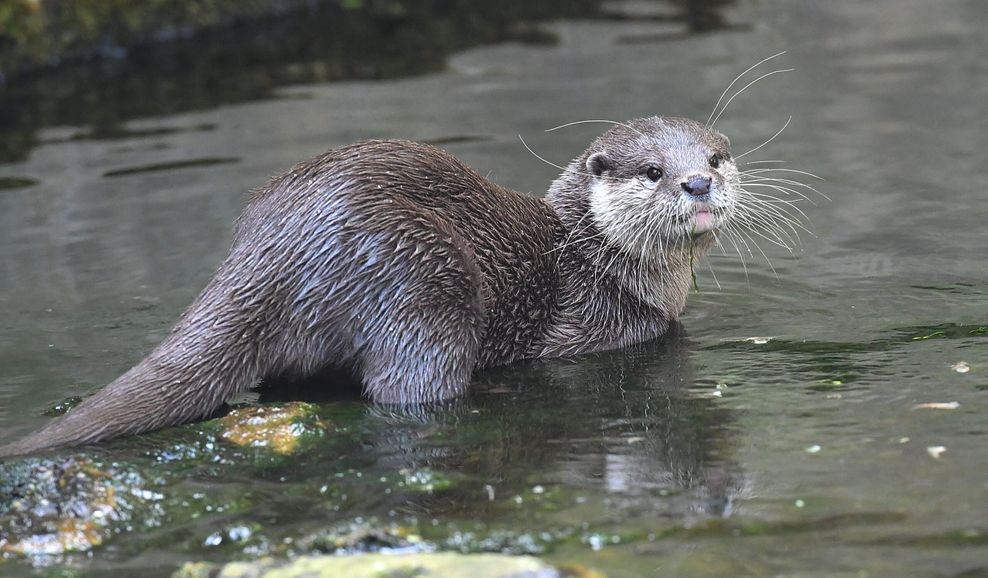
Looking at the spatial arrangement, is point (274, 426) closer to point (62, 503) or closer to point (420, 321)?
point (420, 321)

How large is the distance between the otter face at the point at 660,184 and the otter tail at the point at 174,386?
63.0 inches

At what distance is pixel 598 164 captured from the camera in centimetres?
545

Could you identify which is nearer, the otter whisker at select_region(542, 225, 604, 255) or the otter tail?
the otter tail

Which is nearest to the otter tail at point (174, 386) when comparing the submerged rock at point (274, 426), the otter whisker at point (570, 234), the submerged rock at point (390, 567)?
the submerged rock at point (274, 426)

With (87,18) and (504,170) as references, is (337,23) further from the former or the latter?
(504,170)

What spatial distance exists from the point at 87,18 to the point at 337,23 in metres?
2.19

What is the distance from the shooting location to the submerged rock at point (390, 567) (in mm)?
3229

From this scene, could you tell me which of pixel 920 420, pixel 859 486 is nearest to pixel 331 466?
pixel 859 486

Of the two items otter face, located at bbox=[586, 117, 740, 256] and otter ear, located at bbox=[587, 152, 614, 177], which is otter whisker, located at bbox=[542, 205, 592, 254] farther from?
otter ear, located at bbox=[587, 152, 614, 177]

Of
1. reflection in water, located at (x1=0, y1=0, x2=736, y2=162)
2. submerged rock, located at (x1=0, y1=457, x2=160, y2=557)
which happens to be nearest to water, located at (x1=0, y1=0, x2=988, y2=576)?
submerged rock, located at (x1=0, y1=457, x2=160, y2=557)

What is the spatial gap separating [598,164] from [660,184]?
36 cm

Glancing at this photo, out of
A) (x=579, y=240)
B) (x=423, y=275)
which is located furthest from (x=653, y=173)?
(x=423, y=275)

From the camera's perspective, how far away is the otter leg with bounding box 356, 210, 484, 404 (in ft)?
15.2

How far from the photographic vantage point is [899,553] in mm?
3320
